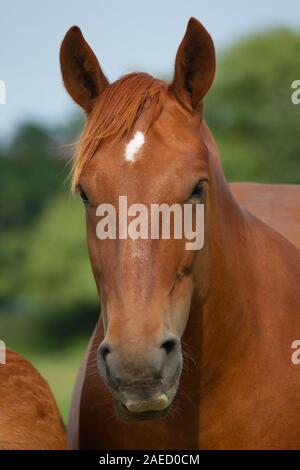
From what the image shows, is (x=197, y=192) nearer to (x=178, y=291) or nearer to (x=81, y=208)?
(x=178, y=291)

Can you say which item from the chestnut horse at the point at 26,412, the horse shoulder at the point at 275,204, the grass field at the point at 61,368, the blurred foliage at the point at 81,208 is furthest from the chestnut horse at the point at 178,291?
the blurred foliage at the point at 81,208

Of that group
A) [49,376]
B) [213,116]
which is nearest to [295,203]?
[49,376]

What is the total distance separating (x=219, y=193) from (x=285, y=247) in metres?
0.64

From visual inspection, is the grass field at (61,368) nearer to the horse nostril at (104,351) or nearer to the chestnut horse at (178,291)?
the chestnut horse at (178,291)

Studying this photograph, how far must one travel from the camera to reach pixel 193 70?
326 cm

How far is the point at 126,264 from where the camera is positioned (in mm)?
2895

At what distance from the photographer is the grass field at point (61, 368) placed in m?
18.3

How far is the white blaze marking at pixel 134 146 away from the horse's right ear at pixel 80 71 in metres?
0.37

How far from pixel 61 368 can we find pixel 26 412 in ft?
80.6

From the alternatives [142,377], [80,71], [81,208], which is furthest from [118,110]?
[81,208]

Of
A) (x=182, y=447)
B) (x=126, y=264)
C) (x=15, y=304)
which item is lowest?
(x=15, y=304)

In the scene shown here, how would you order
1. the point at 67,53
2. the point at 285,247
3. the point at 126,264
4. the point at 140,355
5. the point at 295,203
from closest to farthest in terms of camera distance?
the point at 140,355, the point at 126,264, the point at 67,53, the point at 285,247, the point at 295,203

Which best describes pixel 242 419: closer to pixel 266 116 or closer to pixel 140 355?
pixel 140 355

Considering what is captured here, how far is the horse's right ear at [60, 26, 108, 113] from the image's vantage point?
3.31m
